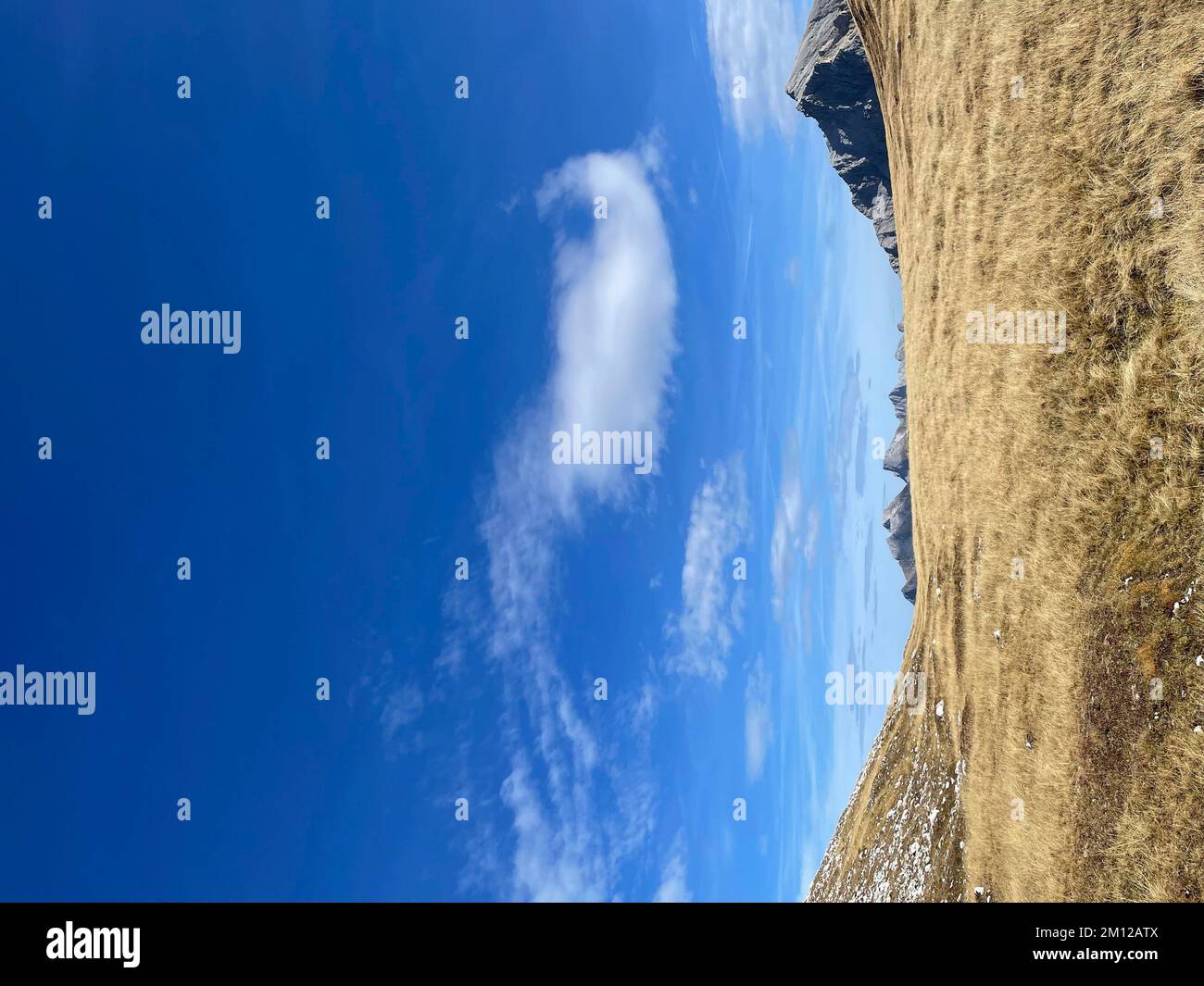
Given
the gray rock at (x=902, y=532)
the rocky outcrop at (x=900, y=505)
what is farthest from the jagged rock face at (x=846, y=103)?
the gray rock at (x=902, y=532)

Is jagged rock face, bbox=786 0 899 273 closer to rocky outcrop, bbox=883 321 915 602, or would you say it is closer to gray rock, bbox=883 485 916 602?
rocky outcrop, bbox=883 321 915 602

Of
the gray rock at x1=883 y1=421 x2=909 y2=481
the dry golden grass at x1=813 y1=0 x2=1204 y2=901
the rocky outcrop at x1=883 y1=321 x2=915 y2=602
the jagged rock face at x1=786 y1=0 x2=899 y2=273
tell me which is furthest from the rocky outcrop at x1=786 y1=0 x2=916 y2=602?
the dry golden grass at x1=813 y1=0 x2=1204 y2=901

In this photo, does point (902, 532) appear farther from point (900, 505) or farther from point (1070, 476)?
point (1070, 476)
